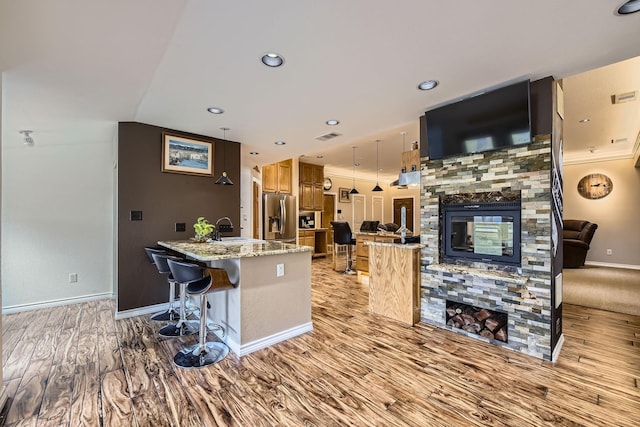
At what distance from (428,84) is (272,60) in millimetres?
1408

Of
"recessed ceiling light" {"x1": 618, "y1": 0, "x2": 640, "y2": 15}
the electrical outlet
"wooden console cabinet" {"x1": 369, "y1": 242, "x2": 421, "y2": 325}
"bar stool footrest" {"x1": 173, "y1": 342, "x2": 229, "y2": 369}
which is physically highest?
"recessed ceiling light" {"x1": 618, "y1": 0, "x2": 640, "y2": 15}

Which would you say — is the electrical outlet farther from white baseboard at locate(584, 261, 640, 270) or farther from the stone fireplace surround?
white baseboard at locate(584, 261, 640, 270)

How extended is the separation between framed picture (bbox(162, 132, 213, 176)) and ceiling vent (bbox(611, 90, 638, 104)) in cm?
546

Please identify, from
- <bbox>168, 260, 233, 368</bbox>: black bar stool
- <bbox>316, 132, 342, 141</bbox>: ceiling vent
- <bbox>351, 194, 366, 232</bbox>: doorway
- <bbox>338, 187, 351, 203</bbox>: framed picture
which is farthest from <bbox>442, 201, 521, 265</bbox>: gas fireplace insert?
<bbox>351, 194, 366, 232</bbox>: doorway

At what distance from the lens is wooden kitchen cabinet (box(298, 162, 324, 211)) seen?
7582 mm

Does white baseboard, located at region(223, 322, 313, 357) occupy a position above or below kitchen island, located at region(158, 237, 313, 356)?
below

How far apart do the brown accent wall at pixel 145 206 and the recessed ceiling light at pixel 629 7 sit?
14.0 feet

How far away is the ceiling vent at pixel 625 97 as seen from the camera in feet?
11.3

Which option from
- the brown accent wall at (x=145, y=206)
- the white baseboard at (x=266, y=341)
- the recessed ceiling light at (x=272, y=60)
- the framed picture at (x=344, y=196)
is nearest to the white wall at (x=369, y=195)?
the framed picture at (x=344, y=196)

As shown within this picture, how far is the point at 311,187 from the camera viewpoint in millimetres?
7805

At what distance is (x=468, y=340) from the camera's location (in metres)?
2.75

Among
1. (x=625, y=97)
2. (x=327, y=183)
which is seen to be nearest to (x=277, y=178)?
(x=327, y=183)

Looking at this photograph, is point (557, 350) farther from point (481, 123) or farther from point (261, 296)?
point (261, 296)

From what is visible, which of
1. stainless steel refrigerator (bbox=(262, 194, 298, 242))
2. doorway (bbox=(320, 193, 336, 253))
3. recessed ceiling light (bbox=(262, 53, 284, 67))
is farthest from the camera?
doorway (bbox=(320, 193, 336, 253))
